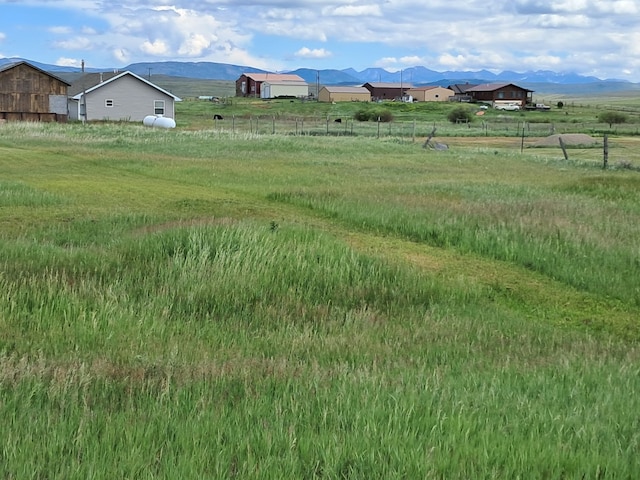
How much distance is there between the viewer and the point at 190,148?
36.6 m

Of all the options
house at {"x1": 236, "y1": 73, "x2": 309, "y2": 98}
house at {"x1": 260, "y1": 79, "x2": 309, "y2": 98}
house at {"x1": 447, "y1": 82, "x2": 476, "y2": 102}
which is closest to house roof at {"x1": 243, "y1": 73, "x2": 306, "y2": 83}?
house at {"x1": 236, "y1": 73, "x2": 309, "y2": 98}

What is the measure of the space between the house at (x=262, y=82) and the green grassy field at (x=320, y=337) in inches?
4919

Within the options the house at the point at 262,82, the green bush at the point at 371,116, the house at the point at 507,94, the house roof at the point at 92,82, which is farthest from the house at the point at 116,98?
the house at the point at 507,94

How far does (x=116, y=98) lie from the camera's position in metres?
65.6

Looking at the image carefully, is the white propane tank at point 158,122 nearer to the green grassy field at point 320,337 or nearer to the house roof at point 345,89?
the green grassy field at point 320,337

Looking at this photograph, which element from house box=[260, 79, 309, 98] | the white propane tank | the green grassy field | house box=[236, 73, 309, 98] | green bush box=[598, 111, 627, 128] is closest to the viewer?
the green grassy field

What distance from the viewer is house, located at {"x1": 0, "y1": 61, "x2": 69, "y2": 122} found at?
61.0 m

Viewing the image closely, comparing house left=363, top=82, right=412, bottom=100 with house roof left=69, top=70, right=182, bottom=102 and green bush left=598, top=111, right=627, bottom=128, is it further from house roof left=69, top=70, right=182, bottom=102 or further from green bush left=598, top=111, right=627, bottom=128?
house roof left=69, top=70, right=182, bottom=102

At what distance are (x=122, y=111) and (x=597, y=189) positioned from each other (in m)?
51.8

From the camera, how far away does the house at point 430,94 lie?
5955 inches

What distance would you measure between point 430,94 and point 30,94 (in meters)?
102

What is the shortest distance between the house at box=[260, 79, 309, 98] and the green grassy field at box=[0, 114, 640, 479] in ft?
406

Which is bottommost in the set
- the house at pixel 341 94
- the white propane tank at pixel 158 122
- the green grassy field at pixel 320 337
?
the green grassy field at pixel 320 337

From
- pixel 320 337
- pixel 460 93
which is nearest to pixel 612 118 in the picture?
pixel 460 93
